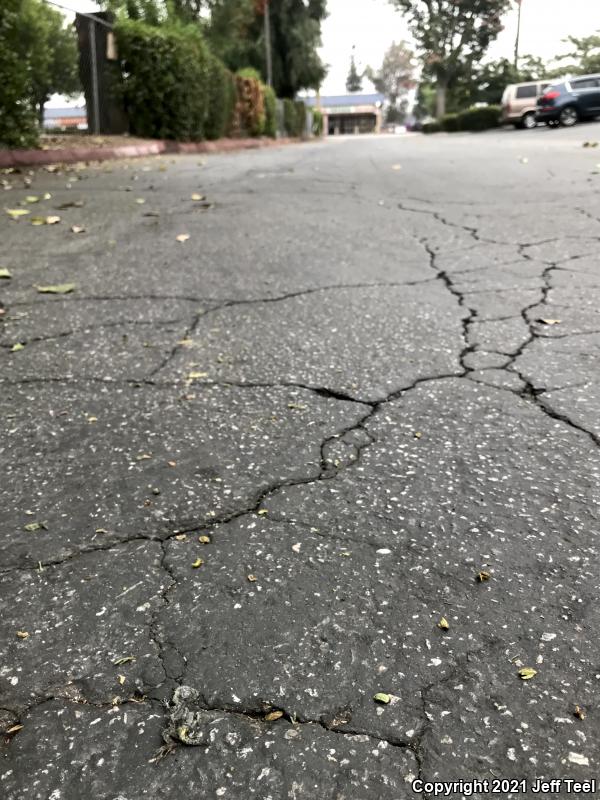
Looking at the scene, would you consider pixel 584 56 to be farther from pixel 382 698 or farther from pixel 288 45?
pixel 382 698

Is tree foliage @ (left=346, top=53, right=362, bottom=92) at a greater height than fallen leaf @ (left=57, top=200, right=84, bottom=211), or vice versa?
tree foliage @ (left=346, top=53, right=362, bottom=92)

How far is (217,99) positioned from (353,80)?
109 metres

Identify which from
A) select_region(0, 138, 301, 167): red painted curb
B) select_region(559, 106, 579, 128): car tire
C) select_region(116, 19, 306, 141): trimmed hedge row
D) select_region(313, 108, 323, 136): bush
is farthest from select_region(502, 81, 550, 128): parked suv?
select_region(116, 19, 306, 141): trimmed hedge row

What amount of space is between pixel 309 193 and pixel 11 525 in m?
6.13

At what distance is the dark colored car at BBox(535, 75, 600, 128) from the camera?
22.2 metres

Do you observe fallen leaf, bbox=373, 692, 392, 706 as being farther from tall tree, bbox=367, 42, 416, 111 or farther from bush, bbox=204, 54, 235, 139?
tall tree, bbox=367, 42, 416, 111

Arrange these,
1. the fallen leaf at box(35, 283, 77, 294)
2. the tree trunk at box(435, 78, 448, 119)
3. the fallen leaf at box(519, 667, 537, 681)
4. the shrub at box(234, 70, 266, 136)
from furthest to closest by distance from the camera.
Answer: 1. the tree trunk at box(435, 78, 448, 119)
2. the shrub at box(234, 70, 266, 136)
3. the fallen leaf at box(35, 283, 77, 294)
4. the fallen leaf at box(519, 667, 537, 681)

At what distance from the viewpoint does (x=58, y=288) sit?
12.7 ft

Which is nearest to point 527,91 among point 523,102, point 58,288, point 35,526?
point 523,102

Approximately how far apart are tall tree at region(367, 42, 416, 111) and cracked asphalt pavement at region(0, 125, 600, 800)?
9535cm

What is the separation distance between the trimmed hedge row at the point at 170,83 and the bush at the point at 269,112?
6.56 m

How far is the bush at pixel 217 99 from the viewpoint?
611 inches

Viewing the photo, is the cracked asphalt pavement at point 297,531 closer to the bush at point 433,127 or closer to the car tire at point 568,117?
the car tire at point 568,117

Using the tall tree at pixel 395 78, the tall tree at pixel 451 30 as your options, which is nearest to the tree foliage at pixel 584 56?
the tall tree at pixel 451 30
